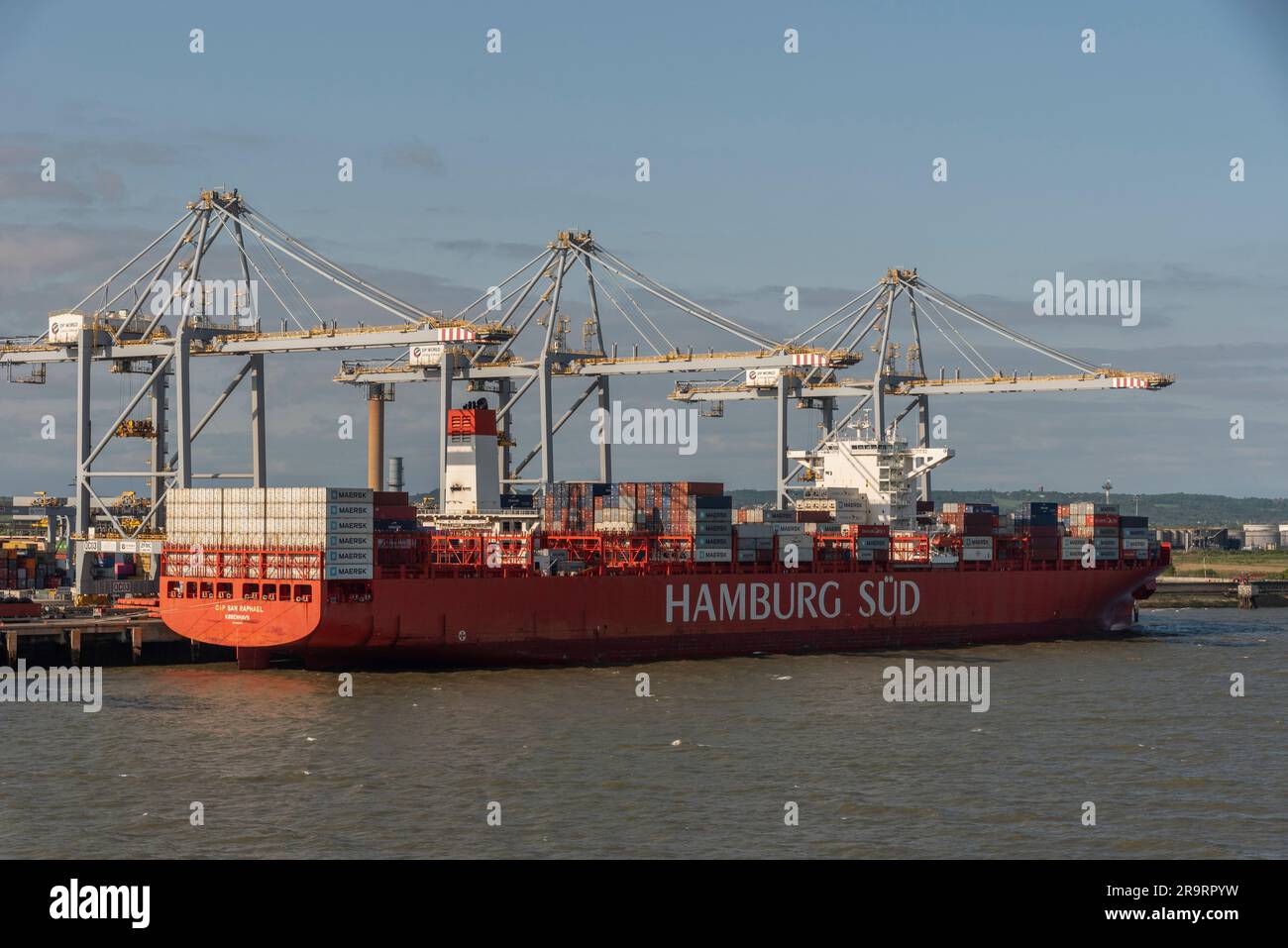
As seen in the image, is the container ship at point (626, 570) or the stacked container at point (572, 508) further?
the stacked container at point (572, 508)

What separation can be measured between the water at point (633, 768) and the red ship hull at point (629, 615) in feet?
5.29

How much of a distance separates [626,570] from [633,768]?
24817mm

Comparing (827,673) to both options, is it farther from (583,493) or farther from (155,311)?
(155,311)

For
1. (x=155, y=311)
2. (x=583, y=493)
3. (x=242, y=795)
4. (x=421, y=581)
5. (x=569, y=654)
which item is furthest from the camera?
(x=155, y=311)

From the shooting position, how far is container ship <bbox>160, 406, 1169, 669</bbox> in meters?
53.3

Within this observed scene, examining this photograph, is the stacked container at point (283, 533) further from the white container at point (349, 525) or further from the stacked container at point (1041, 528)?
the stacked container at point (1041, 528)

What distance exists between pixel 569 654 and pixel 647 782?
23286 mm

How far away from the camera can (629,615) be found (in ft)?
196

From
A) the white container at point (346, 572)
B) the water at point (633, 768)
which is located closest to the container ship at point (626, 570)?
the white container at point (346, 572)

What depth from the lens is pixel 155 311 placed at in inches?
2805

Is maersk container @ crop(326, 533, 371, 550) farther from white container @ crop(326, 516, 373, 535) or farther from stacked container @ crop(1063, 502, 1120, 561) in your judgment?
stacked container @ crop(1063, 502, 1120, 561)

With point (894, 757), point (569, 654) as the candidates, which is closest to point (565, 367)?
point (569, 654)

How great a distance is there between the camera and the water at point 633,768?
29797mm

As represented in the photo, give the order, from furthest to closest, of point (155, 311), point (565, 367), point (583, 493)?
point (565, 367) → point (155, 311) → point (583, 493)
